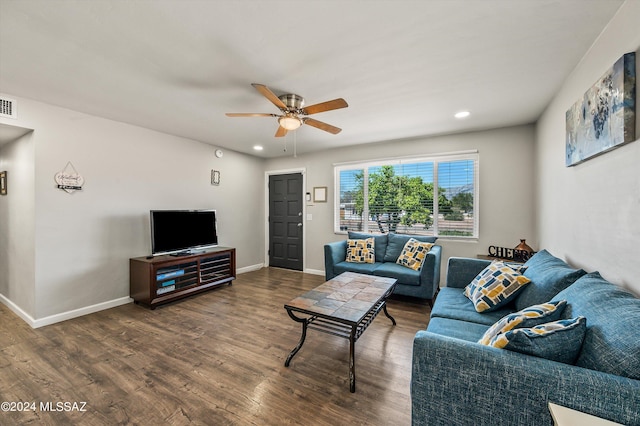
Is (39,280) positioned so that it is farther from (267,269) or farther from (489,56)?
(489,56)

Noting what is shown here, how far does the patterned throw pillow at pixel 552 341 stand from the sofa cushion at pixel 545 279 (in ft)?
2.17

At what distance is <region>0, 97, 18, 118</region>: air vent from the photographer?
101 inches

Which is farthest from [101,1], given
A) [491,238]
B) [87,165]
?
[491,238]

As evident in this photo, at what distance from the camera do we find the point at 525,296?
74.4 inches

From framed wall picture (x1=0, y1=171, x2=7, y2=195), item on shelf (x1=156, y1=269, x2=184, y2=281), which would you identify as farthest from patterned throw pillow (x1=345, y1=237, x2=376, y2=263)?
framed wall picture (x1=0, y1=171, x2=7, y2=195)

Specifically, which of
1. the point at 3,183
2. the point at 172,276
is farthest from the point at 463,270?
the point at 3,183

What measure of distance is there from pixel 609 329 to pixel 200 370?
2.46 m

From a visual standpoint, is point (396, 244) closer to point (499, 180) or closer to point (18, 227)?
point (499, 180)

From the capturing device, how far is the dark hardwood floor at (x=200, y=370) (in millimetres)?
1624

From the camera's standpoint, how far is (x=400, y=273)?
134 inches

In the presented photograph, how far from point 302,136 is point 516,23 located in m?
2.88

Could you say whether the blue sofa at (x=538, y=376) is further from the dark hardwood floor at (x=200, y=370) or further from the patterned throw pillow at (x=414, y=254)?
the patterned throw pillow at (x=414, y=254)

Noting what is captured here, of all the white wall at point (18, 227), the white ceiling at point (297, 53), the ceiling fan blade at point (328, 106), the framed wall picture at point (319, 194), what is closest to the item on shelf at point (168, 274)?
the white wall at point (18, 227)

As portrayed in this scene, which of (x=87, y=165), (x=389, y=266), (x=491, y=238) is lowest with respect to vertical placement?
(x=389, y=266)
